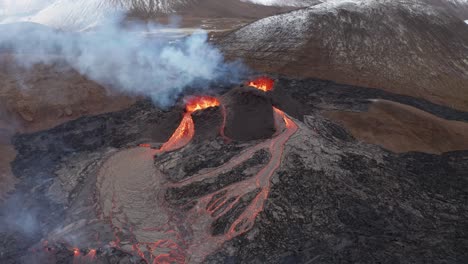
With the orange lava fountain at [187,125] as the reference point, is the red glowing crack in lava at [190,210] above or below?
below

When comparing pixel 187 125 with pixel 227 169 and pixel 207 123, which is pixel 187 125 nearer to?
pixel 207 123

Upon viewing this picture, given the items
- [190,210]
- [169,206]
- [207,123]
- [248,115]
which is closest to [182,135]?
[207,123]

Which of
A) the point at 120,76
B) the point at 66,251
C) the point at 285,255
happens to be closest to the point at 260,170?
the point at 285,255

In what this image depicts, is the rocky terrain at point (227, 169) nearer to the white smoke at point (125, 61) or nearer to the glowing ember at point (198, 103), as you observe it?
the glowing ember at point (198, 103)

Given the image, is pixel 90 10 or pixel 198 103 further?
pixel 90 10

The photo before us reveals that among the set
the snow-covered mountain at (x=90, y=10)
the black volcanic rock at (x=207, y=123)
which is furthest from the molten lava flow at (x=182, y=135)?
the snow-covered mountain at (x=90, y=10)
